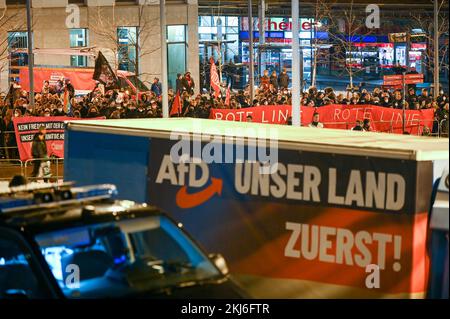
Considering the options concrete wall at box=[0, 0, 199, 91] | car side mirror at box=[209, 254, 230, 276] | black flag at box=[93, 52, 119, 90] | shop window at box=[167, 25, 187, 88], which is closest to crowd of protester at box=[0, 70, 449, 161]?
black flag at box=[93, 52, 119, 90]

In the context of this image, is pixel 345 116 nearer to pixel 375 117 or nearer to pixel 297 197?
pixel 375 117

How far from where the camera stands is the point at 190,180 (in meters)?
10.9

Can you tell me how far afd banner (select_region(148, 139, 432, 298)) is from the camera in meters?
9.01

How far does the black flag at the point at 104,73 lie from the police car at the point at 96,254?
23.6 metres

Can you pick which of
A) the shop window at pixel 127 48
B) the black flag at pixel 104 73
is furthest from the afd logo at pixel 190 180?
the shop window at pixel 127 48

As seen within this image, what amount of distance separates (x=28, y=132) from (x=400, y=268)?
16919mm

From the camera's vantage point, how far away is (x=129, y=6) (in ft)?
148

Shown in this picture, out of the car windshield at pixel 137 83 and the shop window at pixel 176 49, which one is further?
the shop window at pixel 176 49

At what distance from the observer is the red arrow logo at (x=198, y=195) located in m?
10.6

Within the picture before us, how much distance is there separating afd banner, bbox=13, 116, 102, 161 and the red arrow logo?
45.1 ft

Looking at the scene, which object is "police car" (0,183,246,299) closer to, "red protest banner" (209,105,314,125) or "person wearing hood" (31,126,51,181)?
"person wearing hood" (31,126,51,181)

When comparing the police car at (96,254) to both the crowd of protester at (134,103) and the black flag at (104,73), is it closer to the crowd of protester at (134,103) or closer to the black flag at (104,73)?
the crowd of protester at (134,103)
